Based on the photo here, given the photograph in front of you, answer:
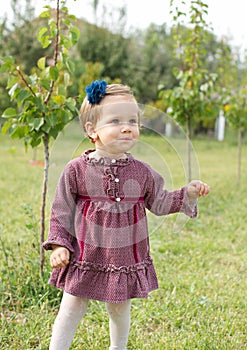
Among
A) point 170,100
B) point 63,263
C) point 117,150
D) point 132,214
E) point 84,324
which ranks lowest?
point 84,324

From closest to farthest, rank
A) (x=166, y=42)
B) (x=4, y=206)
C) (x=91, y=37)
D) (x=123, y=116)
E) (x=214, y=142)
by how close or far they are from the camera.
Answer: (x=123, y=116)
(x=4, y=206)
(x=214, y=142)
(x=91, y=37)
(x=166, y=42)

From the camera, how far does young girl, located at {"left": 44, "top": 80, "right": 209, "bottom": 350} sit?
2.08 metres

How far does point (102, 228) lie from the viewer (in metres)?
2.08

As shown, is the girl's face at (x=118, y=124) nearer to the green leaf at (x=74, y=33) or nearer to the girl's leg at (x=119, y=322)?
the girl's leg at (x=119, y=322)

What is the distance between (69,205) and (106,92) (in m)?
0.49

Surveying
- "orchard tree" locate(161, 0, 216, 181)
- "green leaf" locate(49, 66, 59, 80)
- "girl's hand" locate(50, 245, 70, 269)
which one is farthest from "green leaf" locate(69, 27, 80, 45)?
"orchard tree" locate(161, 0, 216, 181)

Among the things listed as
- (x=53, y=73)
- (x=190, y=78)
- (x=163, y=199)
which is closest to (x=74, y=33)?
(x=53, y=73)

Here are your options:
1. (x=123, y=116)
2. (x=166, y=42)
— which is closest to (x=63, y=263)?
(x=123, y=116)

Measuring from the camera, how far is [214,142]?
1664cm

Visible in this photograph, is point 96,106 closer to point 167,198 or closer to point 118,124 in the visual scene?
point 118,124

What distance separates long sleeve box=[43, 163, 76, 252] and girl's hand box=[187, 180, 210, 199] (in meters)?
0.50

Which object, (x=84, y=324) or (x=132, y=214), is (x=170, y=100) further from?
(x=132, y=214)

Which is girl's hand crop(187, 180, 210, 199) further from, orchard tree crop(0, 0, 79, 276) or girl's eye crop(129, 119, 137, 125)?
orchard tree crop(0, 0, 79, 276)

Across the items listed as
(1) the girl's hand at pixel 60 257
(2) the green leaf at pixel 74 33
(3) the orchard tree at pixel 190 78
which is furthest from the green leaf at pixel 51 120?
(3) the orchard tree at pixel 190 78
